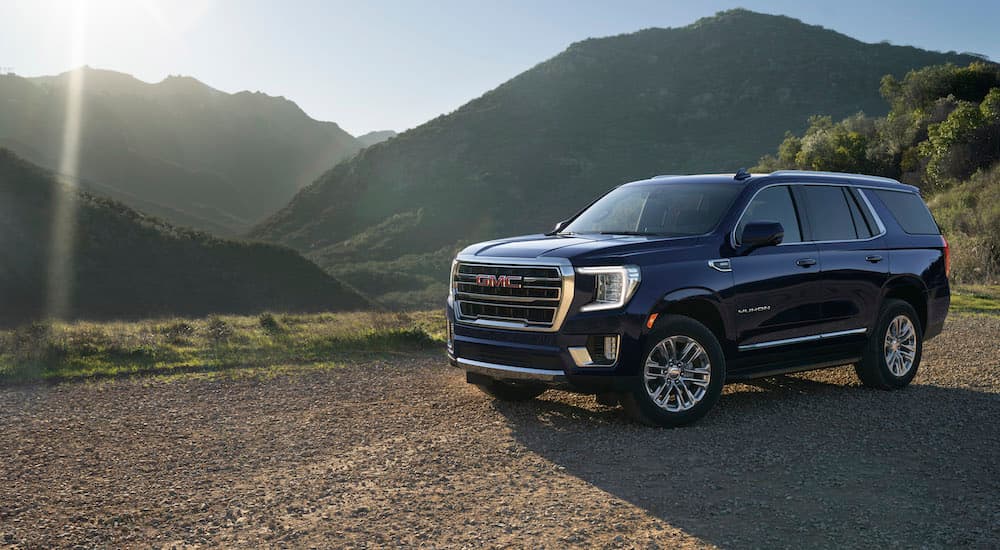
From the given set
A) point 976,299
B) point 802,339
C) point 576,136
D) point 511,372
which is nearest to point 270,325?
point 511,372

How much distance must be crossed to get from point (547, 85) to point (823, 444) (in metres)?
109

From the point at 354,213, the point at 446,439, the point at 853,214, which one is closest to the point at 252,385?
the point at 446,439

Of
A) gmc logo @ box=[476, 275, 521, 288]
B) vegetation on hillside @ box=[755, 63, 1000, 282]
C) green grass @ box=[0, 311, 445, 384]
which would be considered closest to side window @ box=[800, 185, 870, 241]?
gmc logo @ box=[476, 275, 521, 288]

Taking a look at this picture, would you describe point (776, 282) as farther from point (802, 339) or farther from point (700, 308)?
point (700, 308)

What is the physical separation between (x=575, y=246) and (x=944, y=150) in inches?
1456

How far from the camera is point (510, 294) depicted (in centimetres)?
709

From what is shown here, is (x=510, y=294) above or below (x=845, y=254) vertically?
below

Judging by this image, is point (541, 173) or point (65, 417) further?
point (541, 173)

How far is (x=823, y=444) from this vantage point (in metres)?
6.67

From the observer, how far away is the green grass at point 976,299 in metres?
17.2

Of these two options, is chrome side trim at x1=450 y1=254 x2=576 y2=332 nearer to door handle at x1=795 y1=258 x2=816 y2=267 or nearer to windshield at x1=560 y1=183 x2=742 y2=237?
windshield at x1=560 y1=183 x2=742 y2=237

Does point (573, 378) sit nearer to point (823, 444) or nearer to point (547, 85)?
point (823, 444)

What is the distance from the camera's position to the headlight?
671cm

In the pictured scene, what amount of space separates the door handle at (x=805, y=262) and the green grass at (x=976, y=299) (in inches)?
421
